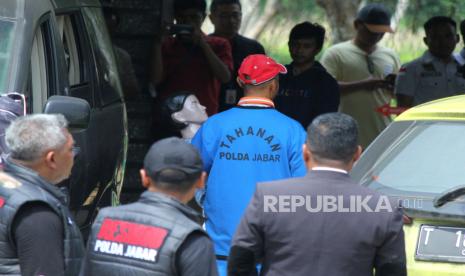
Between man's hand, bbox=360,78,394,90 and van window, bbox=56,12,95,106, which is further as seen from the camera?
man's hand, bbox=360,78,394,90

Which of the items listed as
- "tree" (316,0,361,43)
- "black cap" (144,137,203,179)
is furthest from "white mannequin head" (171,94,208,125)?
"tree" (316,0,361,43)

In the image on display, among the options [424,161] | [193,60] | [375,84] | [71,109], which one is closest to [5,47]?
[71,109]

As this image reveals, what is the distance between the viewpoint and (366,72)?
11305 millimetres

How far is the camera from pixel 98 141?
278 inches

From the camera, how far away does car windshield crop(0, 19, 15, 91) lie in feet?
19.6

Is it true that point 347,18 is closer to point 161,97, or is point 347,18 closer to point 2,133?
point 161,97

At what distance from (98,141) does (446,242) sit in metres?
2.69

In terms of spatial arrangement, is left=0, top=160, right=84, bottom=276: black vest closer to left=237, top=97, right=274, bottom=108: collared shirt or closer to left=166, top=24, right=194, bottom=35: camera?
left=237, top=97, right=274, bottom=108: collared shirt

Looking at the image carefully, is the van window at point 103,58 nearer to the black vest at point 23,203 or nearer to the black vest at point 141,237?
the black vest at point 23,203

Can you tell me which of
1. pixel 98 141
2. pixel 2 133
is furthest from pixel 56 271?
pixel 98 141

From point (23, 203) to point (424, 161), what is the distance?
2.11 meters

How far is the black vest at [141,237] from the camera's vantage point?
3.94m

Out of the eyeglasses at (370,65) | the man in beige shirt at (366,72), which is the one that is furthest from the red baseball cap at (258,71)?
the eyeglasses at (370,65)

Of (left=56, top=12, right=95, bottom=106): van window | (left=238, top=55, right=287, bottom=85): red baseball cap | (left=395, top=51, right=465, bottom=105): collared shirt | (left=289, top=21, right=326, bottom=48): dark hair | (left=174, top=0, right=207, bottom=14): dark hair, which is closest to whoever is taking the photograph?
(left=238, top=55, right=287, bottom=85): red baseball cap
